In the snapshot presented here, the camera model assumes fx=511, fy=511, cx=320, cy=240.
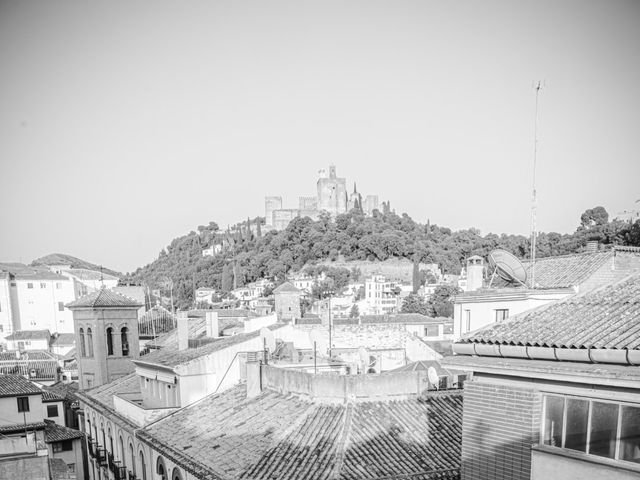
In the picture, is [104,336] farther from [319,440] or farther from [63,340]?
[63,340]

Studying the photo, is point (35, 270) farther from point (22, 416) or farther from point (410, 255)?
point (410, 255)

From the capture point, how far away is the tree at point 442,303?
9088 cm

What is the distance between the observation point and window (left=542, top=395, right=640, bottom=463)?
18.6 ft

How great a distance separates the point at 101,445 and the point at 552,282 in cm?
2335

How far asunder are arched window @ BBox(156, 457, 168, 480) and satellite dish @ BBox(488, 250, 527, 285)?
12.7 metres

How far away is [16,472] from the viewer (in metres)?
14.8

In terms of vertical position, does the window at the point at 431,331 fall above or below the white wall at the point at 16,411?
below

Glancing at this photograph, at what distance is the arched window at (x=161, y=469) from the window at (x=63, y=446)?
13.9m

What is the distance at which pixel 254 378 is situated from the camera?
1814cm

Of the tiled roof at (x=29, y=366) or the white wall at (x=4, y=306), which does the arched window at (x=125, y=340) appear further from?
the white wall at (x=4, y=306)

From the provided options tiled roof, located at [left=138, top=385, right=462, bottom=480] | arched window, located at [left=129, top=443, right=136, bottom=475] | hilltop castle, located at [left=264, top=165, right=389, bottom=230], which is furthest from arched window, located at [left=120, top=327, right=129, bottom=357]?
hilltop castle, located at [left=264, top=165, right=389, bottom=230]

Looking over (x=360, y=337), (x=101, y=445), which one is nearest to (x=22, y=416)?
(x=101, y=445)

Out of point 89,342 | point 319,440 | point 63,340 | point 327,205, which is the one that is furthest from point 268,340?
point 327,205

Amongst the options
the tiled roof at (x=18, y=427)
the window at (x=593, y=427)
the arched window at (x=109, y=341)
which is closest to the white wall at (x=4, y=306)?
the arched window at (x=109, y=341)
